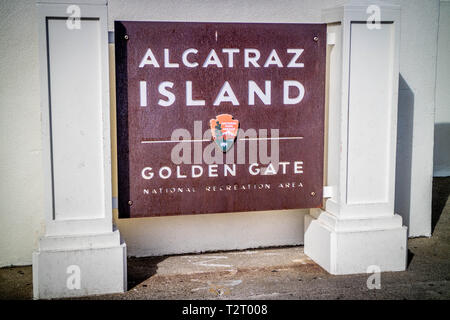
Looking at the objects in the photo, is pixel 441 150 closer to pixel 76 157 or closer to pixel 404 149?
pixel 404 149

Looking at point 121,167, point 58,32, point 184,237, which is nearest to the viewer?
point 58,32

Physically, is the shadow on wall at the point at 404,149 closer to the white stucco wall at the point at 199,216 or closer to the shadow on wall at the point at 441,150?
the white stucco wall at the point at 199,216

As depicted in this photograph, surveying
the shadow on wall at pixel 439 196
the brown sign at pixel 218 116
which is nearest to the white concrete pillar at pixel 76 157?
the brown sign at pixel 218 116

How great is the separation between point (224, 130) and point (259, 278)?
1.49m

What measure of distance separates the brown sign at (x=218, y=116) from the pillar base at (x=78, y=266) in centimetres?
42

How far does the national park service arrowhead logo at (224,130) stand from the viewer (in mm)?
4922

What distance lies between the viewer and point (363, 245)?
4984 mm

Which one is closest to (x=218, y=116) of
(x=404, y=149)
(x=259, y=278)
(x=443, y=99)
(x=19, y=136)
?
(x=259, y=278)

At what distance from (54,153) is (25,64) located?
47.8 inches

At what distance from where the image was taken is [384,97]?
5004mm

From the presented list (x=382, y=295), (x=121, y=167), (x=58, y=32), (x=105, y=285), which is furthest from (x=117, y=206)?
(x=382, y=295)

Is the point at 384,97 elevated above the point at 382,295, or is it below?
above

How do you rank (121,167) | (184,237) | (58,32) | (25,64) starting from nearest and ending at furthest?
(58,32), (121,167), (25,64), (184,237)

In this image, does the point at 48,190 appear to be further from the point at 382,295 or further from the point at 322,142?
the point at 382,295
